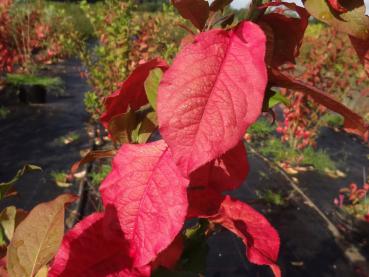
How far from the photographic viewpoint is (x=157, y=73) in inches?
19.4

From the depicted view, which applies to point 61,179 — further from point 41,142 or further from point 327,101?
point 327,101

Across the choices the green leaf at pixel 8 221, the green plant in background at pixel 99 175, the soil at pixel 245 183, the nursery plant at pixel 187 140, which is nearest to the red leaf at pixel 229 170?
the nursery plant at pixel 187 140

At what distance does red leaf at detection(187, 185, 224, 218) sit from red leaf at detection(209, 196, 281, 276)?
13mm

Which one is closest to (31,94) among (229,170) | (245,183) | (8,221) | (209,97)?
(245,183)

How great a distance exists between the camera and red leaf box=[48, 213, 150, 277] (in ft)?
1.64

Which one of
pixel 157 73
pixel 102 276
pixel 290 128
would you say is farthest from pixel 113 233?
pixel 290 128

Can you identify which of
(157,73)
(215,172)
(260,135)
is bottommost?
(260,135)

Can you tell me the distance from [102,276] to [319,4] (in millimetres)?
409

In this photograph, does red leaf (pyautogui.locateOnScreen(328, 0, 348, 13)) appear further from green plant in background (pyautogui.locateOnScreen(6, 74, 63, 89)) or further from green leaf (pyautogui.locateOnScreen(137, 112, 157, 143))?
green plant in background (pyautogui.locateOnScreen(6, 74, 63, 89))

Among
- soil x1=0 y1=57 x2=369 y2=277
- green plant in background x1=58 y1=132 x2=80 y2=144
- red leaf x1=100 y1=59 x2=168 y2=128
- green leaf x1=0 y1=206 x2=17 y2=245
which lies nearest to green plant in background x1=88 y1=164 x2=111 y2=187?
soil x1=0 y1=57 x2=369 y2=277

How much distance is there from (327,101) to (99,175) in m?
3.16

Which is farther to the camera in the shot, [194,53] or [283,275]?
[283,275]

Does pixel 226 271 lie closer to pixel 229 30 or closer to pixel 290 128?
pixel 229 30

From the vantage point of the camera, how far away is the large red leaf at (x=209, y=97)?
0.36 m
